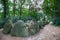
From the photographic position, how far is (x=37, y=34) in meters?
1.71

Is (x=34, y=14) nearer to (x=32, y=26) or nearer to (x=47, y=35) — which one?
(x=32, y=26)

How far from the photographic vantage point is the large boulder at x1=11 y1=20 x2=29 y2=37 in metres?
1.78

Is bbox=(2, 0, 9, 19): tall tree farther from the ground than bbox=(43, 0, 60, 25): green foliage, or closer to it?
closer to it

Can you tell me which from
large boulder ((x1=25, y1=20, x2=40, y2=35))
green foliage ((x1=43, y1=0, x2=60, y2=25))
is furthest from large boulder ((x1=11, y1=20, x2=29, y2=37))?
green foliage ((x1=43, y1=0, x2=60, y2=25))

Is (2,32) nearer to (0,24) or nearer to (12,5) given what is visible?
(0,24)

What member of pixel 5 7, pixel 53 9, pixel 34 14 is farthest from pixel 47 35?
pixel 5 7

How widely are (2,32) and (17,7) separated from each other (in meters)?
0.57

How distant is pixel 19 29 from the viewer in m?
1.87

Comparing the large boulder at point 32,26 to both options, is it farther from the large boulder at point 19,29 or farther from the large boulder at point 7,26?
the large boulder at point 7,26

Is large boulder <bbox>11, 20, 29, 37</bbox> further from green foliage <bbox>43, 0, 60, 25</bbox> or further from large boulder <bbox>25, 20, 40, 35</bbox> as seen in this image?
green foliage <bbox>43, 0, 60, 25</bbox>

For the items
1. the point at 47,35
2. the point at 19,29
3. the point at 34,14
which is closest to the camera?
the point at 47,35

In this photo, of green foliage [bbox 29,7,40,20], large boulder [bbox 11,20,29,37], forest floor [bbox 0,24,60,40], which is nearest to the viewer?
forest floor [bbox 0,24,60,40]

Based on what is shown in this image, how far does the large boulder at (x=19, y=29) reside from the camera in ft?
5.85

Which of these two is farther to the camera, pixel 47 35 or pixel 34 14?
pixel 34 14
